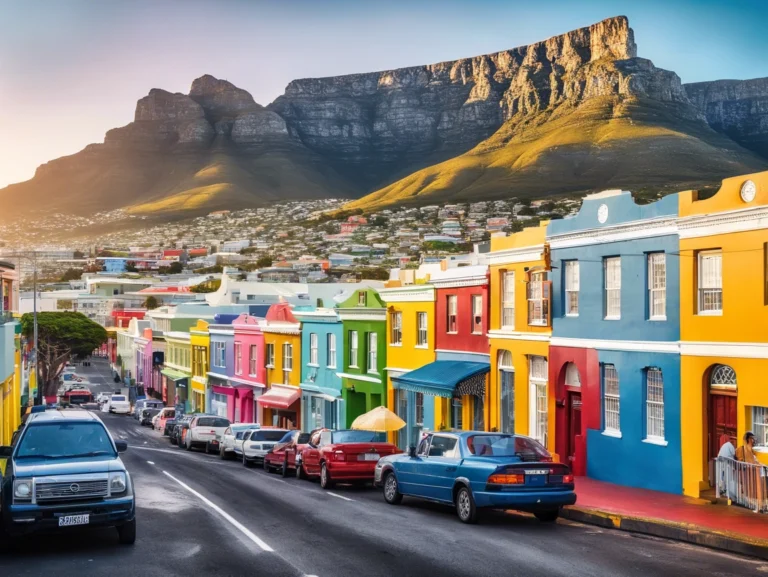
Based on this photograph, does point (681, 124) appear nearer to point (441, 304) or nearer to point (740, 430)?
point (441, 304)

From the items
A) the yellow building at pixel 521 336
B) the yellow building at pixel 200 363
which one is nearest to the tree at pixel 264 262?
the yellow building at pixel 200 363

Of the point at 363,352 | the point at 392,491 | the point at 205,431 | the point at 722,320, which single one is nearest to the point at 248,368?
the point at 205,431

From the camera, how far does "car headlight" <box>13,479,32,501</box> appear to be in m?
14.7

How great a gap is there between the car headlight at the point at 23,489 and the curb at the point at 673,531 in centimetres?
965

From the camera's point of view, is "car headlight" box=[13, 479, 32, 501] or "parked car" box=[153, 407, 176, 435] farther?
"parked car" box=[153, 407, 176, 435]

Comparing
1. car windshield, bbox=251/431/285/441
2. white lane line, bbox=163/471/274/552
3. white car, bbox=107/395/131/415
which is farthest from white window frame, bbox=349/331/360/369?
white car, bbox=107/395/131/415

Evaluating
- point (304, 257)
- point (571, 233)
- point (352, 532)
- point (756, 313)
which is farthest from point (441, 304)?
point (304, 257)

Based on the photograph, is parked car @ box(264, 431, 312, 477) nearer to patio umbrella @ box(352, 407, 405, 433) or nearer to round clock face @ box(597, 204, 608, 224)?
patio umbrella @ box(352, 407, 405, 433)

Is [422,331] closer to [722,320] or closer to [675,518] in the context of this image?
[722,320]

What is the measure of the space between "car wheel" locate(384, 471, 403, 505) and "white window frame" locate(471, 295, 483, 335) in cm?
1083

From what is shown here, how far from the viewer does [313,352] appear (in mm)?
47844

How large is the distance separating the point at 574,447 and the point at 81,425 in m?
13.8

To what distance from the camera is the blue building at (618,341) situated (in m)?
22.4

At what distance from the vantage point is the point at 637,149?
16312 cm
